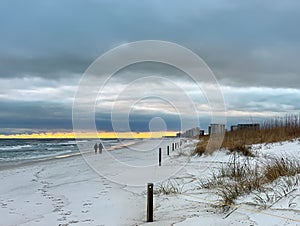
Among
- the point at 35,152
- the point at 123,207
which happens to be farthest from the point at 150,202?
the point at 35,152

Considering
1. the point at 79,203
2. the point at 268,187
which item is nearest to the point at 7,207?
the point at 79,203

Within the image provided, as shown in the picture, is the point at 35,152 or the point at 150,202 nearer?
the point at 150,202

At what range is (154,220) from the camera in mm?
8312

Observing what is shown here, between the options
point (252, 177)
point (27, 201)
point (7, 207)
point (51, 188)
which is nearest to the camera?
point (252, 177)

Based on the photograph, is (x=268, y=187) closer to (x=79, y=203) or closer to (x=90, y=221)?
(x=90, y=221)

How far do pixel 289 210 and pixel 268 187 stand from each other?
1.64 meters

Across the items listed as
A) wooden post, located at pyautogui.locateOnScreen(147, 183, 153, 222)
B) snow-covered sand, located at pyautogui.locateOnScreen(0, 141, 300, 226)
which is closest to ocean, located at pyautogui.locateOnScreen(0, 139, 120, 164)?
snow-covered sand, located at pyautogui.locateOnScreen(0, 141, 300, 226)

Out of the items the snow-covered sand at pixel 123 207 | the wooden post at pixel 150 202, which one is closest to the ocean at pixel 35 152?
the snow-covered sand at pixel 123 207

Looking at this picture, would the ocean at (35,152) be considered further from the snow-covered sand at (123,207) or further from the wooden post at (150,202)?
the wooden post at (150,202)

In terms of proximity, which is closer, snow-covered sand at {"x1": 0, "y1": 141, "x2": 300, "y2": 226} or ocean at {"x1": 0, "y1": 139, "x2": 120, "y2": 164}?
snow-covered sand at {"x1": 0, "y1": 141, "x2": 300, "y2": 226}

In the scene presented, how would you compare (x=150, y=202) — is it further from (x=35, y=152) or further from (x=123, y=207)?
(x=35, y=152)

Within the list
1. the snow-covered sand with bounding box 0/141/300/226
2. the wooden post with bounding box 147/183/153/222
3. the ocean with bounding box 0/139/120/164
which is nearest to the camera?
the snow-covered sand with bounding box 0/141/300/226

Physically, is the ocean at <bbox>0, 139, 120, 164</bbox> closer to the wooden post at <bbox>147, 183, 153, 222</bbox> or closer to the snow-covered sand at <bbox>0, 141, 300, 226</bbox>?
the snow-covered sand at <bbox>0, 141, 300, 226</bbox>

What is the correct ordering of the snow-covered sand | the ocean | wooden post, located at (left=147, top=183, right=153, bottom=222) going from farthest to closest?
the ocean, wooden post, located at (left=147, top=183, right=153, bottom=222), the snow-covered sand
